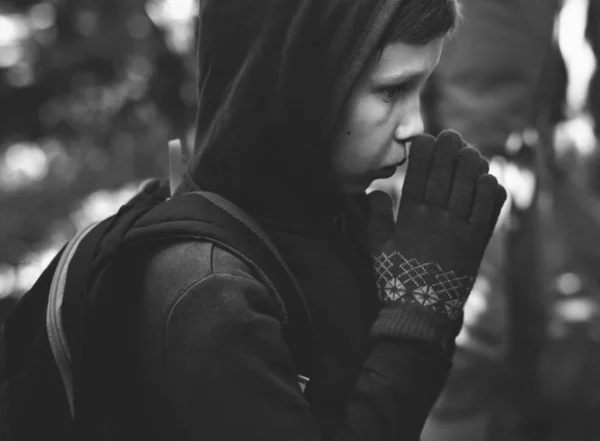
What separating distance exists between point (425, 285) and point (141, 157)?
2.65 m

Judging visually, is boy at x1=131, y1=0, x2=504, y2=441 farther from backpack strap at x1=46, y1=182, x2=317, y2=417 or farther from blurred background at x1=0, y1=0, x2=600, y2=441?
blurred background at x1=0, y1=0, x2=600, y2=441

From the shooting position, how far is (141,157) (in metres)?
3.41

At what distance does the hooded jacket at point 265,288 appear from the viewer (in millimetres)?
818

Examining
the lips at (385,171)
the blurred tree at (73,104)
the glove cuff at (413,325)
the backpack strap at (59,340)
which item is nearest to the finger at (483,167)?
the lips at (385,171)

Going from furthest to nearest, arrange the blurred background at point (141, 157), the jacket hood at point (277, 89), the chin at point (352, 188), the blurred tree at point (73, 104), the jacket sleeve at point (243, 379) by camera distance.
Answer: the blurred tree at point (73, 104)
the blurred background at point (141, 157)
the chin at point (352, 188)
the jacket hood at point (277, 89)
the jacket sleeve at point (243, 379)

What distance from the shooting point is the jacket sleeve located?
81cm

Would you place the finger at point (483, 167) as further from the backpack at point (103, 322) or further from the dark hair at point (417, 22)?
the backpack at point (103, 322)

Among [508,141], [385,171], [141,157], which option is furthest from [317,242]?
[141,157]

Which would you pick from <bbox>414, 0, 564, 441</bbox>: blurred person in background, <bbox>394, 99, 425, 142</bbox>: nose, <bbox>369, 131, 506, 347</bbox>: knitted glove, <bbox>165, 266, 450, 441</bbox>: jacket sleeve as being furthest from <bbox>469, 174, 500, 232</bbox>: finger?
<bbox>414, 0, 564, 441</bbox>: blurred person in background

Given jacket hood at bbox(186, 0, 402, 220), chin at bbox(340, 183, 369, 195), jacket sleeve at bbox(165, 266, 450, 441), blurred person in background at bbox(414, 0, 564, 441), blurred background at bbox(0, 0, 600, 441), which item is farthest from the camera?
blurred background at bbox(0, 0, 600, 441)

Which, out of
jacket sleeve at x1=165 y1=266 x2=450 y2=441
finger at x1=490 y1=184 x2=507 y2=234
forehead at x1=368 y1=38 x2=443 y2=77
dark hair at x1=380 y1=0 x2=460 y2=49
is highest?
dark hair at x1=380 y1=0 x2=460 y2=49

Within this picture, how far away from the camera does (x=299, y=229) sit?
1.02 metres

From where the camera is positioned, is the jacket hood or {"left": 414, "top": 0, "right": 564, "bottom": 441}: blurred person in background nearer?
the jacket hood

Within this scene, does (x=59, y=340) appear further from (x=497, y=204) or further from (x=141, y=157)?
(x=141, y=157)
